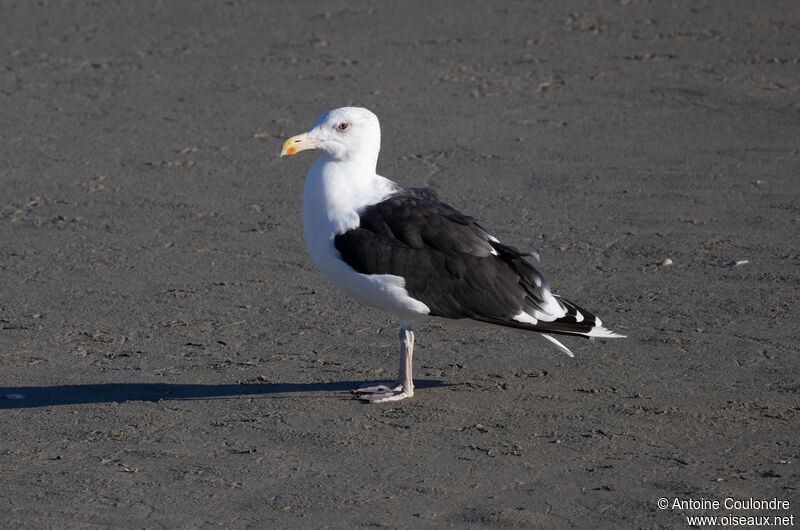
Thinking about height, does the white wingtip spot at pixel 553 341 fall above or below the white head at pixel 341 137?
below

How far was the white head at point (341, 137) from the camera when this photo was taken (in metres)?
5.53

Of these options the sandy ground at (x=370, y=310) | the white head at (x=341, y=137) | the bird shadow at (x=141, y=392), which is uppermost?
the white head at (x=341, y=137)

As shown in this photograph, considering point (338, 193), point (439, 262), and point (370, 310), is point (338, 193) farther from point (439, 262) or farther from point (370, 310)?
point (370, 310)

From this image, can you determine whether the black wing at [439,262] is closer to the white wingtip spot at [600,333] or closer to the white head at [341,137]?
the white wingtip spot at [600,333]

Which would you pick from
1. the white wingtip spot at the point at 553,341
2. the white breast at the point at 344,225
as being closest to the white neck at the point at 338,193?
the white breast at the point at 344,225

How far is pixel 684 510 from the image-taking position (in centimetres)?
448

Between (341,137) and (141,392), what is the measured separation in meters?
1.58

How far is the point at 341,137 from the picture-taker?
219 inches

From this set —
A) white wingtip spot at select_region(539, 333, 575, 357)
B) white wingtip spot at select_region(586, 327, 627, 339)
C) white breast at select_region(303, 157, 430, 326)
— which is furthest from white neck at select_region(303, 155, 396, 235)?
white wingtip spot at select_region(586, 327, 627, 339)

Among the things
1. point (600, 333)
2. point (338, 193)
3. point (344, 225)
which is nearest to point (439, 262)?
point (344, 225)

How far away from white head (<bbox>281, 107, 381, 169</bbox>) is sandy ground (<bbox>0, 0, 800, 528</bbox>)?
3.69ft

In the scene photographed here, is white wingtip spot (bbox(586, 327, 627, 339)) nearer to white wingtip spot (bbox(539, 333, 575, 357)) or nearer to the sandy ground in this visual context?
white wingtip spot (bbox(539, 333, 575, 357))

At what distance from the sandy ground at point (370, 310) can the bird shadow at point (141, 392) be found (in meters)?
0.02

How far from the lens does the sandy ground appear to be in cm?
477
